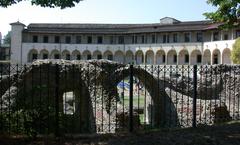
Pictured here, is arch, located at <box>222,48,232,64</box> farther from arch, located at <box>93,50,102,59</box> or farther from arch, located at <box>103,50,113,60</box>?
arch, located at <box>93,50,102,59</box>

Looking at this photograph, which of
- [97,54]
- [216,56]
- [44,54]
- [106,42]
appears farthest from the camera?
[97,54]

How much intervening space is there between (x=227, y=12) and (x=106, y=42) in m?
63.8

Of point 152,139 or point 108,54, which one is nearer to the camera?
point 152,139

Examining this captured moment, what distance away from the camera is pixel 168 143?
10070 millimetres

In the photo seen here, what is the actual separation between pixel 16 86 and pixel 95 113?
11.9 ft

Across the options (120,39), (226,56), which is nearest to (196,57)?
(226,56)

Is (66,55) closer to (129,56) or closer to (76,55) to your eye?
(76,55)

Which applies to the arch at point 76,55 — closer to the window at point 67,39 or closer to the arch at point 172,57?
the window at point 67,39

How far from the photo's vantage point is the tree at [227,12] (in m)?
16.5

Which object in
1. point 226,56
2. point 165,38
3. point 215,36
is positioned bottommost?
point 226,56

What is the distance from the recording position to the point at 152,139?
403 inches

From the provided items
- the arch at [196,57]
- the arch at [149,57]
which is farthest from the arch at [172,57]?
the arch at [149,57]

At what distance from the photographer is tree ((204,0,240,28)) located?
1645 centimetres

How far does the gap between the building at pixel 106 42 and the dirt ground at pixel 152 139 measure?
6205 centimetres
